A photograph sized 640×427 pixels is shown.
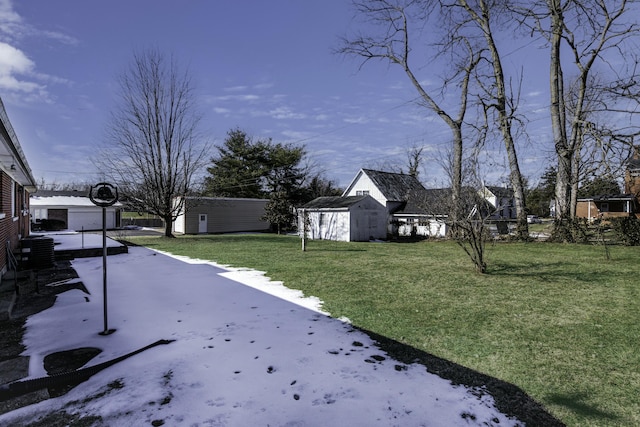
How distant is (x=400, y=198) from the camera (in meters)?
27.3

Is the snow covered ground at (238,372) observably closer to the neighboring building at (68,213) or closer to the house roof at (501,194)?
the house roof at (501,194)

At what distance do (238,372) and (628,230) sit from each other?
18912 millimetres

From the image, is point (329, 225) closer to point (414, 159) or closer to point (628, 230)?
point (628, 230)

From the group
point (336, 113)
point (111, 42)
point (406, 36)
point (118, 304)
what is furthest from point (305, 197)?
point (118, 304)

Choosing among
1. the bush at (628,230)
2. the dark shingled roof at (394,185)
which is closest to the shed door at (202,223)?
A: the dark shingled roof at (394,185)

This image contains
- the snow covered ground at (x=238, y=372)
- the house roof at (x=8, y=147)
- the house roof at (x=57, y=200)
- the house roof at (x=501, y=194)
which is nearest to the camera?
the snow covered ground at (x=238, y=372)

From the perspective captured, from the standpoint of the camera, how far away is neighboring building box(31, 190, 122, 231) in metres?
26.8

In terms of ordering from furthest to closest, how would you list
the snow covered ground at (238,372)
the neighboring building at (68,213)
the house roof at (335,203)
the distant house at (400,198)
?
1. the neighboring building at (68,213)
2. the distant house at (400,198)
3. the house roof at (335,203)
4. the snow covered ground at (238,372)

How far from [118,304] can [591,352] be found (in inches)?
273

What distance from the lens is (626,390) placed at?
9.91 feet

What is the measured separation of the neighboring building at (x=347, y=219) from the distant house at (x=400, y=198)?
6.06ft

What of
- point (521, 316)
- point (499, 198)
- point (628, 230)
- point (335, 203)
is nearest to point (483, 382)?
point (521, 316)

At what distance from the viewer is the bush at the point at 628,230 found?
15023 mm

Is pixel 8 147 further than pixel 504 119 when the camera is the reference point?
No
